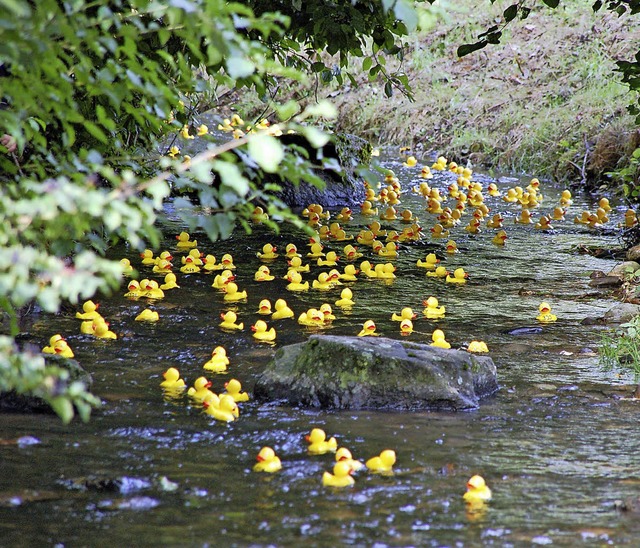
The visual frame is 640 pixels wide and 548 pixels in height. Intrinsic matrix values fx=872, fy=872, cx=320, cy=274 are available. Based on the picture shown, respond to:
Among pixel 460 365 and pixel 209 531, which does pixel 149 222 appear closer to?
pixel 209 531

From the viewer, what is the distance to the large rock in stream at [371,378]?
4.60 m

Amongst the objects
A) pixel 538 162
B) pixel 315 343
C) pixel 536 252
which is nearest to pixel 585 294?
pixel 536 252

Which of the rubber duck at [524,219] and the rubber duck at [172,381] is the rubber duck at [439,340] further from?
the rubber duck at [524,219]

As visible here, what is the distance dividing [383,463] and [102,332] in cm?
257

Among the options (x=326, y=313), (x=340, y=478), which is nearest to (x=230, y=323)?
(x=326, y=313)

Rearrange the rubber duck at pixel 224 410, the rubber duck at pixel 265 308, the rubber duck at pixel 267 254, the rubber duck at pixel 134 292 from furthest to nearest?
the rubber duck at pixel 267 254, the rubber duck at pixel 134 292, the rubber duck at pixel 265 308, the rubber duck at pixel 224 410

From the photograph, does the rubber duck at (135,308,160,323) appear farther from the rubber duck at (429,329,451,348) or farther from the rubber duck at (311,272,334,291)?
the rubber duck at (429,329,451,348)

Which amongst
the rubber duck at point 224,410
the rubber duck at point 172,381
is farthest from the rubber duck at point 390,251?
the rubber duck at point 224,410

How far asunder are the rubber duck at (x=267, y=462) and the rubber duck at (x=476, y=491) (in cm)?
81

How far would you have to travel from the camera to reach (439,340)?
5.53m

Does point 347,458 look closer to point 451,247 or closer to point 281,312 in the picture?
point 281,312

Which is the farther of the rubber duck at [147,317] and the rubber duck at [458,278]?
the rubber duck at [458,278]

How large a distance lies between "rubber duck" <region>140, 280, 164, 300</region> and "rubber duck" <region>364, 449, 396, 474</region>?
3264 mm

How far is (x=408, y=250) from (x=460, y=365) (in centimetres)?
428
